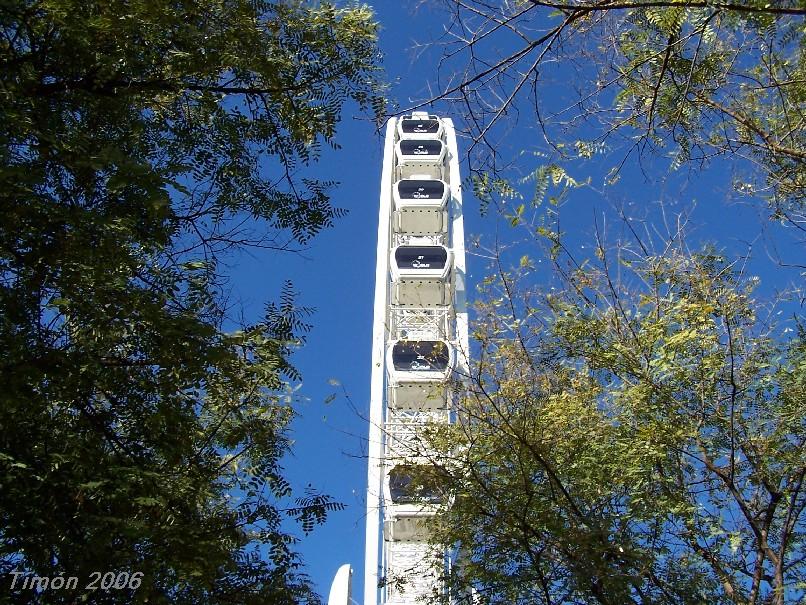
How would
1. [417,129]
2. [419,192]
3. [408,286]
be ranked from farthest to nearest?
1. [417,129]
2. [419,192]
3. [408,286]

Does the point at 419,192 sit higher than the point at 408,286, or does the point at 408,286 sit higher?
the point at 419,192

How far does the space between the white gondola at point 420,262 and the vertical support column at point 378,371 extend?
0.82 feet

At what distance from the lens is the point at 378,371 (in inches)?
669

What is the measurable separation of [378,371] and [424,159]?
7328 millimetres

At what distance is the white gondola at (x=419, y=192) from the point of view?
2145 centimetres

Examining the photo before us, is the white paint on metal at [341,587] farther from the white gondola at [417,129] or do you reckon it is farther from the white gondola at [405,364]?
the white gondola at [417,129]

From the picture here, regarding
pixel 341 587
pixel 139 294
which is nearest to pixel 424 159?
pixel 341 587

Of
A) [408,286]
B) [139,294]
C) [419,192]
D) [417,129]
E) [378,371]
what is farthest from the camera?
[417,129]

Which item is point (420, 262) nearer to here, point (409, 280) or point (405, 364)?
point (409, 280)

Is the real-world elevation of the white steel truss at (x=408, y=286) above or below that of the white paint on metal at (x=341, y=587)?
above

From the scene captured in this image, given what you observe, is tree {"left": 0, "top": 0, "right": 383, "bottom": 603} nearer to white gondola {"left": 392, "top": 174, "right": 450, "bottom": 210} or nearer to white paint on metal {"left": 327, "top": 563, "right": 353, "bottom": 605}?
white paint on metal {"left": 327, "top": 563, "right": 353, "bottom": 605}

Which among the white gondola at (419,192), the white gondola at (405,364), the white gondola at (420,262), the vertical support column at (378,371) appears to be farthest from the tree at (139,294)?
the white gondola at (419,192)

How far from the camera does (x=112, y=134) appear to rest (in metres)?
4.89

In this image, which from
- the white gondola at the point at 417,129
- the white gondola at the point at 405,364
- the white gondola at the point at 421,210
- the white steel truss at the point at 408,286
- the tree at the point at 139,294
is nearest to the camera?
the tree at the point at 139,294
